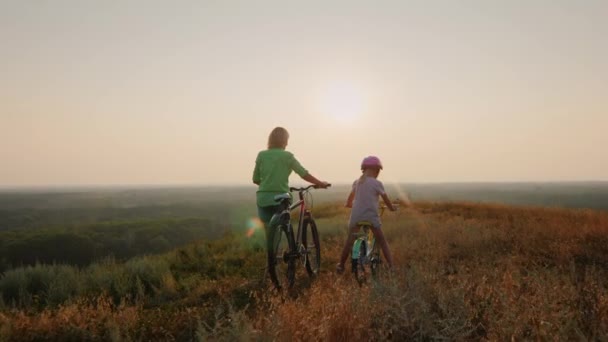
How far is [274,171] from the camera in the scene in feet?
21.5

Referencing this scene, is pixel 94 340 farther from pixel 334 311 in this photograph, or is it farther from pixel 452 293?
pixel 452 293

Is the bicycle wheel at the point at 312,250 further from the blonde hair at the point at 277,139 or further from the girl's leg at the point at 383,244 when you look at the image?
the blonde hair at the point at 277,139

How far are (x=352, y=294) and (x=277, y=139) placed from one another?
9.94 ft

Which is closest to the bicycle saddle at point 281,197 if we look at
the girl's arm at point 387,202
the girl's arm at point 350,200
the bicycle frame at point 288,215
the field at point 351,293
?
the bicycle frame at point 288,215

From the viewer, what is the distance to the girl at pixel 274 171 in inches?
258

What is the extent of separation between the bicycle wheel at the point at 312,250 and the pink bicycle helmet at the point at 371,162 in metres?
1.33

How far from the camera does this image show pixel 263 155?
263 inches

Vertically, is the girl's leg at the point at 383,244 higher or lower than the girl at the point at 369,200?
lower

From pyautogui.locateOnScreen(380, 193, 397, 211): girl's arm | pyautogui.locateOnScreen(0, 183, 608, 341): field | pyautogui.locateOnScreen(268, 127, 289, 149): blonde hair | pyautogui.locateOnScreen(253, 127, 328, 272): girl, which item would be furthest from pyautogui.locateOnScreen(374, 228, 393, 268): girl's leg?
pyautogui.locateOnScreen(268, 127, 289, 149): blonde hair

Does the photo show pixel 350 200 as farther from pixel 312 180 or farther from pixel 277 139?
pixel 277 139

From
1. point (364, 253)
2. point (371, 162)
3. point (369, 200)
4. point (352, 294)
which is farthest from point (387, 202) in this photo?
point (352, 294)

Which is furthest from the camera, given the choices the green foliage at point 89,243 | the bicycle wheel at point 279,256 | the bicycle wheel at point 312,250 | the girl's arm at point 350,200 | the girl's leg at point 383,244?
the green foliage at point 89,243

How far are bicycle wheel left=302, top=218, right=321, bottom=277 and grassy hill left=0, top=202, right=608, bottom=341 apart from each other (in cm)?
27

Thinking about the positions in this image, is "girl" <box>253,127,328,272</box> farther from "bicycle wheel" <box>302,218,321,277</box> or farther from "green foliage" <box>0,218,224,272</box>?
"green foliage" <box>0,218,224,272</box>
